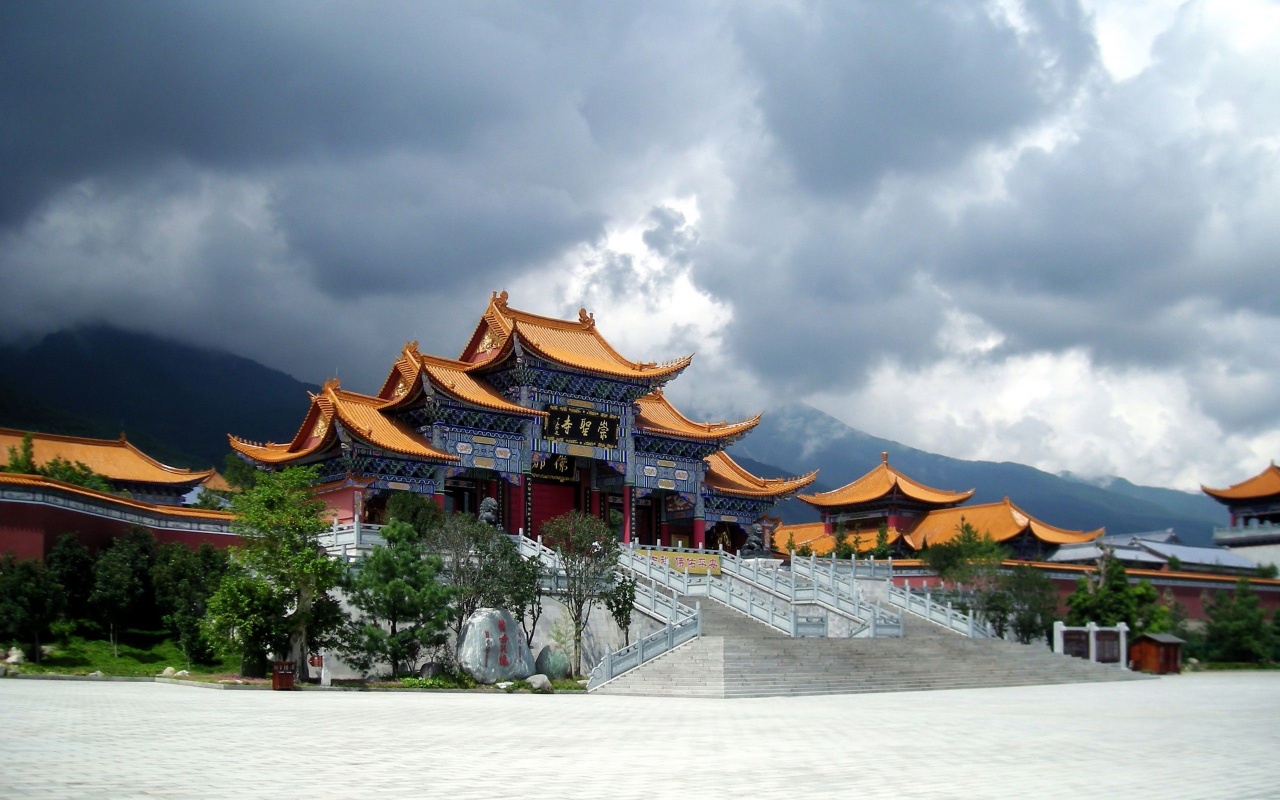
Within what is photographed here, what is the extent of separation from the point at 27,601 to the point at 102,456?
19.7 metres

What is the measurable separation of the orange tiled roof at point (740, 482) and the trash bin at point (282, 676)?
21.9 metres

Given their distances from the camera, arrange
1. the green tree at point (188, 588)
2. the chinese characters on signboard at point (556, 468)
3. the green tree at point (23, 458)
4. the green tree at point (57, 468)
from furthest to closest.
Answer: the chinese characters on signboard at point (556, 468) < the green tree at point (57, 468) < the green tree at point (23, 458) < the green tree at point (188, 588)

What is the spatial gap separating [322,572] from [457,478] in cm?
1374

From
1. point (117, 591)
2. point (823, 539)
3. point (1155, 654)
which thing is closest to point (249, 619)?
point (117, 591)

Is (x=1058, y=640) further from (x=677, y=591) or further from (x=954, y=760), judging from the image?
(x=954, y=760)

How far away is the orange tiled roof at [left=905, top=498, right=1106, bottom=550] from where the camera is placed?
47625 mm

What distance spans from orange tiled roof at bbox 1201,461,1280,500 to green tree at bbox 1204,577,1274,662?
1928 cm

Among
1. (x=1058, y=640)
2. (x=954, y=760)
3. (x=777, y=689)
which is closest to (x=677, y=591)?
(x=777, y=689)

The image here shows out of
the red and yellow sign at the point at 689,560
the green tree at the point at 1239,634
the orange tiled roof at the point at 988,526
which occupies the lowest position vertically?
the green tree at the point at 1239,634

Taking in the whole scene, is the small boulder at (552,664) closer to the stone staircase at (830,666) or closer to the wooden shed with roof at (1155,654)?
the stone staircase at (830,666)

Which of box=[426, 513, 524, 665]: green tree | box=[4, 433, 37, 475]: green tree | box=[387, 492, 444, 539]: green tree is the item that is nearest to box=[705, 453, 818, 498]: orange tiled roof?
box=[387, 492, 444, 539]: green tree

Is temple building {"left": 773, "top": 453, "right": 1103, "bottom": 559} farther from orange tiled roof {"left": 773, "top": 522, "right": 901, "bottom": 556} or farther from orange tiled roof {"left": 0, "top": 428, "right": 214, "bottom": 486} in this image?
orange tiled roof {"left": 0, "top": 428, "right": 214, "bottom": 486}

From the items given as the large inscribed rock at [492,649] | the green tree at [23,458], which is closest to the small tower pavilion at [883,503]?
the large inscribed rock at [492,649]

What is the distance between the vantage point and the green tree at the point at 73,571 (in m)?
24.8
